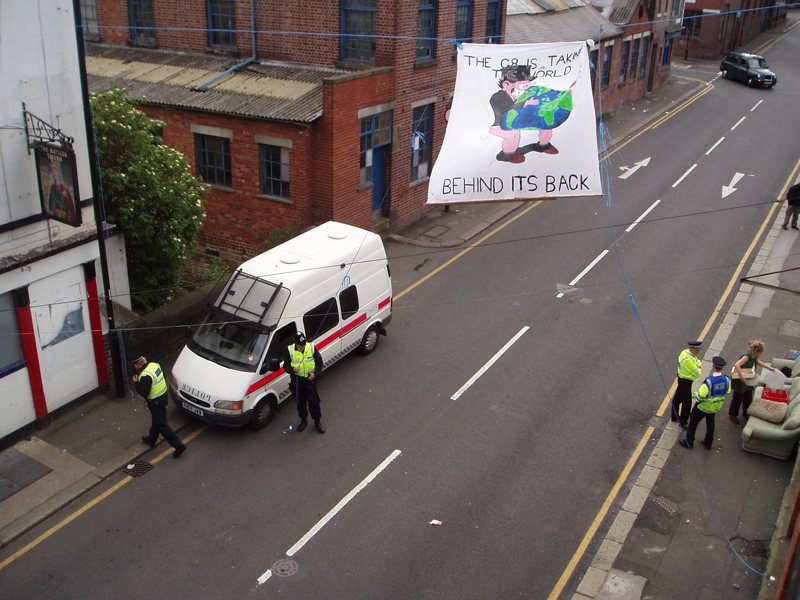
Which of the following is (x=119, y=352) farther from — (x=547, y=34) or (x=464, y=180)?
(x=547, y=34)

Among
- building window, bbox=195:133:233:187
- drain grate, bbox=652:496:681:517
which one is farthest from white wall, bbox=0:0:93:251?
drain grate, bbox=652:496:681:517

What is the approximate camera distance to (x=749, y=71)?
135 ft

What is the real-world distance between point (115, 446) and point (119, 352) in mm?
1779

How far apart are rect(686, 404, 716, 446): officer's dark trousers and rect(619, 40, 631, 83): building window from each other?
27199 millimetres

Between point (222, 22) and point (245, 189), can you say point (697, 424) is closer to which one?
point (245, 189)

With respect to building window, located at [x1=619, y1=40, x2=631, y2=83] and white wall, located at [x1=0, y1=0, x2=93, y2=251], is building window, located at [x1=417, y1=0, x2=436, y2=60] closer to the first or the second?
white wall, located at [x1=0, y1=0, x2=93, y2=251]

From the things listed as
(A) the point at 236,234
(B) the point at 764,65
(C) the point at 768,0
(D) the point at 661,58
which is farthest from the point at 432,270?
(C) the point at 768,0

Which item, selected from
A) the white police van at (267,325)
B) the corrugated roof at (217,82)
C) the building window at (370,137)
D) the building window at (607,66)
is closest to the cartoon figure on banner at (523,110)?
the white police van at (267,325)

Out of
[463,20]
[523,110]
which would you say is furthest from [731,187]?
[523,110]

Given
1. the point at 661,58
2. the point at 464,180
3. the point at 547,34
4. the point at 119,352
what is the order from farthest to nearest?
1. the point at 661,58
2. the point at 547,34
3. the point at 119,352
4. the point at 464,180

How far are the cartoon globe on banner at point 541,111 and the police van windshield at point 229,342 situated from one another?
5206mm

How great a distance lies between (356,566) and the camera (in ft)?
32.8

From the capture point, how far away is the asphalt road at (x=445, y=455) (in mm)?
9938

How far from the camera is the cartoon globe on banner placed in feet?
37.9
